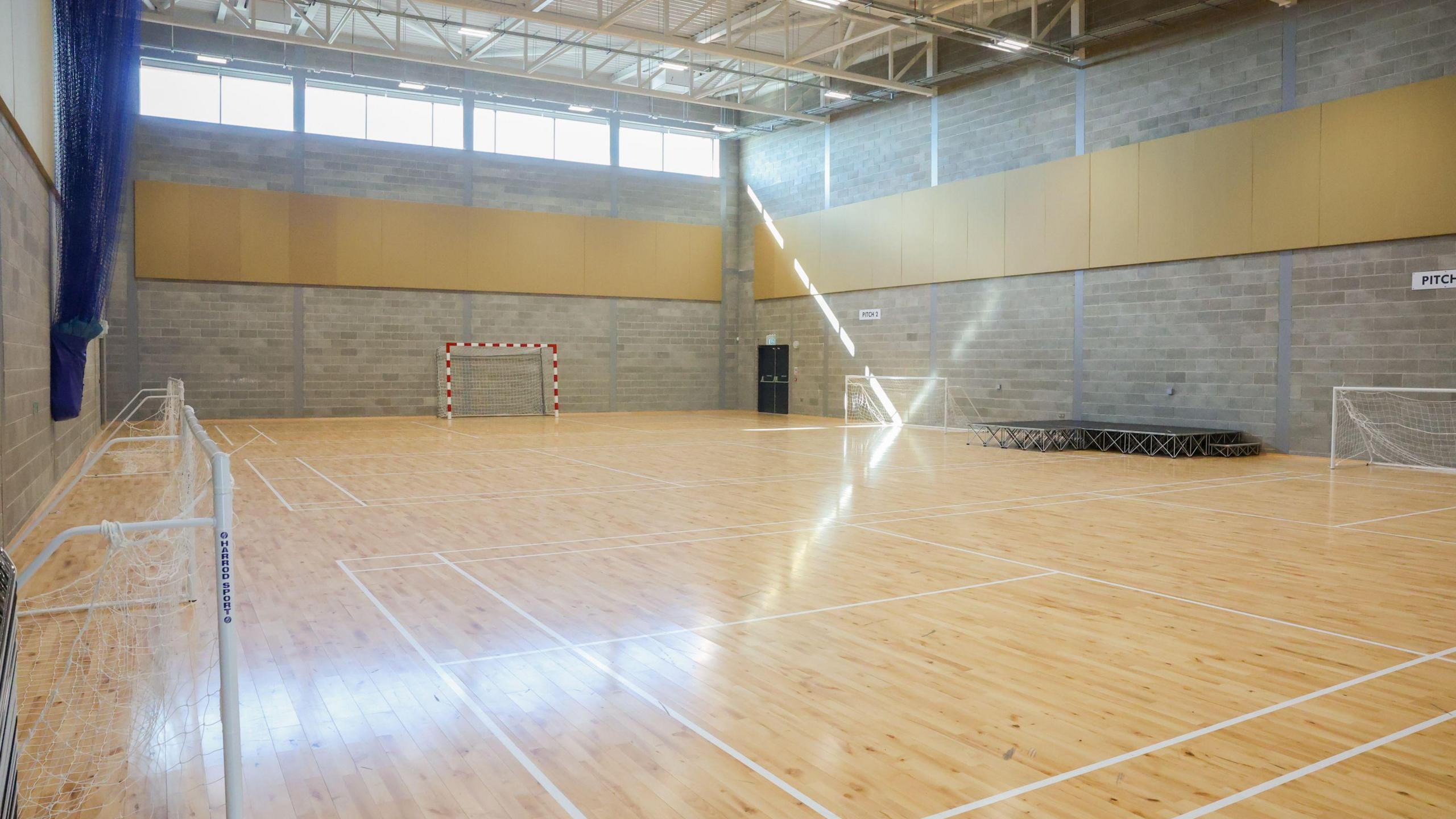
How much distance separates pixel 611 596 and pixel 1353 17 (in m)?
15.4

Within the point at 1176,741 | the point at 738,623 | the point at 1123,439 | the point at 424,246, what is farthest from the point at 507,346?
the point at 1176,741

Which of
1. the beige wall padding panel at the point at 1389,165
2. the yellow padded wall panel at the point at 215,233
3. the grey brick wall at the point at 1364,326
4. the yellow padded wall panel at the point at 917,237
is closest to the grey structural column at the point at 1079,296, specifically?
the yellow padded wall panel at the point at 917,237

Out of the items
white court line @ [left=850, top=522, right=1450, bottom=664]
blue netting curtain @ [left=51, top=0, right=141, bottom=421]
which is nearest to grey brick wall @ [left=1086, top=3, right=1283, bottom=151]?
white court line @ [left=850, top=522, right=1450, bottom=664]

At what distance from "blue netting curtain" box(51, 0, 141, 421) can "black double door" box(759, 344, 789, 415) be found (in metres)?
18.5

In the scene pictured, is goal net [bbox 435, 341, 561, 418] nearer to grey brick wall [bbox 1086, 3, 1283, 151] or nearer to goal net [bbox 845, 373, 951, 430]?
goal net [bbox 845, 373, 951, 430]

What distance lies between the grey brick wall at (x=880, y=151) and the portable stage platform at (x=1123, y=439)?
7.48 m

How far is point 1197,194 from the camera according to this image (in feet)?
56.1

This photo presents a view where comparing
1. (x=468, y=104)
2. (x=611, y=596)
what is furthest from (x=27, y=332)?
(x=468, y=104)

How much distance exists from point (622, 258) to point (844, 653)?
23.3 m

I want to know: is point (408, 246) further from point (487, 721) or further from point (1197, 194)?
point (487, 721)

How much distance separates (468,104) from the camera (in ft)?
82.5

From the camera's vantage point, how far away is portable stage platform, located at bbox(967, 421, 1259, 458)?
52.3 feet

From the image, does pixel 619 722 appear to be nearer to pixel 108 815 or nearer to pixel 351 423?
pixel 108 815

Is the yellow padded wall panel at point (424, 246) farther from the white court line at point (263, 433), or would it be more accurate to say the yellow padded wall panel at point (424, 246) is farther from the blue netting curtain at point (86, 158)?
the blue netting curtain at point (86, 158)
